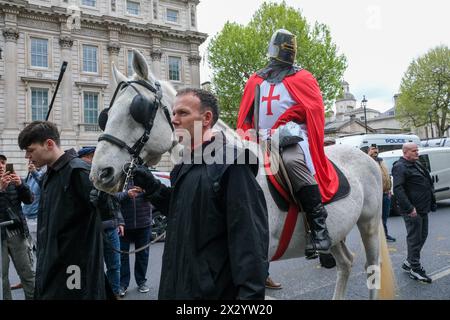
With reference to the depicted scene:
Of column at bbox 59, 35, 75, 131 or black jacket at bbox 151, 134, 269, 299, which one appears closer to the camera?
black jacket at bbox 151, 134, 269, 299

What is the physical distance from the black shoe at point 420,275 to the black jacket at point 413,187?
3.06 feet

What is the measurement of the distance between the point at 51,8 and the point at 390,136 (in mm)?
24794

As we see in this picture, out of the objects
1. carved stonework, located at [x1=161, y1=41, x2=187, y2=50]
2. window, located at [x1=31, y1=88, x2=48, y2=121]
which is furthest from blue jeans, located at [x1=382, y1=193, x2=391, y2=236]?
carved stonework, located at [x1=161, y1=41, x2=187, y2=50]

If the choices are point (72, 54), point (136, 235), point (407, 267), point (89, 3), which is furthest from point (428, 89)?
point (136, 235)

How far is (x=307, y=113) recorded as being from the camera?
3.42 m

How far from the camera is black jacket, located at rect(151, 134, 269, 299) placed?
1.82 metres

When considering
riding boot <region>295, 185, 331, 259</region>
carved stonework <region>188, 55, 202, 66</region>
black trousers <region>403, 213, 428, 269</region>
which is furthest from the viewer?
carved stonework <region>188, 55, 202, 66</region>

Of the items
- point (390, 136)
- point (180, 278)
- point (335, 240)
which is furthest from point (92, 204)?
point (390, 136)

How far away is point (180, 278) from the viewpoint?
191 centimetres

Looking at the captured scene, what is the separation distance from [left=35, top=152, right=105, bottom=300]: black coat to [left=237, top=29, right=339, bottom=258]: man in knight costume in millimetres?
1494

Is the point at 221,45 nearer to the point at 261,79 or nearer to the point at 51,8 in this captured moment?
the point at 51,8

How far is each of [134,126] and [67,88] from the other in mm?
28271

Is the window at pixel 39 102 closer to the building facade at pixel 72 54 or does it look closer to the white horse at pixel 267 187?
the building facade at pixel 72 54

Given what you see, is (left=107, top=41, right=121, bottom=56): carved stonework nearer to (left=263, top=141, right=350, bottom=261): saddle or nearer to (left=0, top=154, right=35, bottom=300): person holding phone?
(left=0, top=154, right=35, bottom=300): person holding phone
